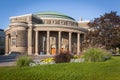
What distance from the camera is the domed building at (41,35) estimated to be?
260 ft

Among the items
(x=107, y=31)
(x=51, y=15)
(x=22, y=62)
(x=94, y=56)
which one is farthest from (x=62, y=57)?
(x=51, y=15)

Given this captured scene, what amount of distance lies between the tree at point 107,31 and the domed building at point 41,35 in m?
32.8

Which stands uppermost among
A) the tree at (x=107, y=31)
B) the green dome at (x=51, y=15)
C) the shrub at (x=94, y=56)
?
the green dome at (x=51, y=15)

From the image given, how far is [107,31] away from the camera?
1754 inches

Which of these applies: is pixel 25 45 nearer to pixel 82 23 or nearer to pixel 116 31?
pixel 82 23

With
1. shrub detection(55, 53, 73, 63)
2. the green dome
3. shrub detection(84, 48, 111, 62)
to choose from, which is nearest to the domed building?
the green dome

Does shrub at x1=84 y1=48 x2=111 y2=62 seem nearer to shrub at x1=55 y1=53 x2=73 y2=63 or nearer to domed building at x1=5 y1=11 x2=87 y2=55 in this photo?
shrub at x1=55 y1=53 x2=73 y2=63

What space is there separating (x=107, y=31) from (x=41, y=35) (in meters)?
43.9

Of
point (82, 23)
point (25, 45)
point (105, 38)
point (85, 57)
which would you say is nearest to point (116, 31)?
point (105, 38)

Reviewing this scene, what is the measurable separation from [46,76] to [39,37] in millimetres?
75909

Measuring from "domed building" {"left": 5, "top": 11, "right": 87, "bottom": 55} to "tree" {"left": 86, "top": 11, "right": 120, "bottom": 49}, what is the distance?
107 ft

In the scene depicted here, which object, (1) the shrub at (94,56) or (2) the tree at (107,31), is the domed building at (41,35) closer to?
(2) the tree at (107,31)

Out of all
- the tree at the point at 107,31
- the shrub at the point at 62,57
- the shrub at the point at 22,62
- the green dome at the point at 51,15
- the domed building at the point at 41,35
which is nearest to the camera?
the shrub at the point at 22,62

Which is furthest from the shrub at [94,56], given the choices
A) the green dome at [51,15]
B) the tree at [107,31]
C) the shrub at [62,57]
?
the green dome at [51,15]
